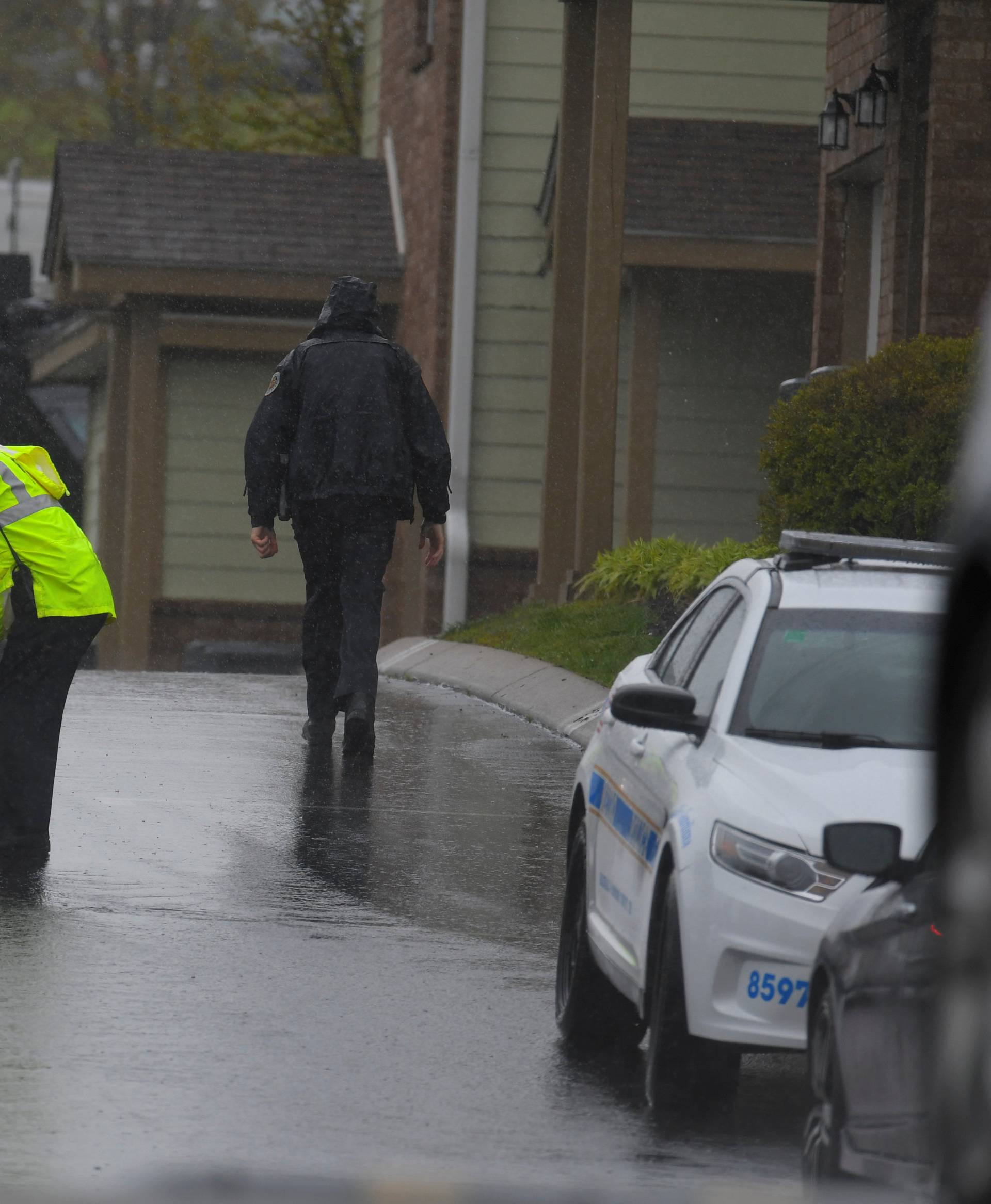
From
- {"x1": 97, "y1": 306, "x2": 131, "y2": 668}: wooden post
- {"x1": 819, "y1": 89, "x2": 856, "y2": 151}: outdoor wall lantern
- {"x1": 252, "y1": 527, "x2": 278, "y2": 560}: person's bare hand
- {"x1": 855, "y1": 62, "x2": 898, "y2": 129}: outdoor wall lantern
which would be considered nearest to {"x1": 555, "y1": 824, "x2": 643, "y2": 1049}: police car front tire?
{"x1": 252, "y1": 527, "x2": 278, "y2": 560}: person's bare hand

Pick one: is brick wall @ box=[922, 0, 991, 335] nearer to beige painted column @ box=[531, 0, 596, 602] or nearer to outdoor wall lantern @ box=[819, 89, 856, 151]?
outdoor wall lantern @ box=[819, 89, 856, 151]

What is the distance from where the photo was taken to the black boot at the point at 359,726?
419 inches

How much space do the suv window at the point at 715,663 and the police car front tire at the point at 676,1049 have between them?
0.79 meters

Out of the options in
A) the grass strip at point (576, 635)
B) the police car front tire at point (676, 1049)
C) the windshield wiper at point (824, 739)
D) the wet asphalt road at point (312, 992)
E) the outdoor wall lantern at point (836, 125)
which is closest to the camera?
the wet asphalt road at point (312, 992)

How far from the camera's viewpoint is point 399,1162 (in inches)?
189

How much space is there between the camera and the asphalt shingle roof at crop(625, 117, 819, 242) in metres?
19.2

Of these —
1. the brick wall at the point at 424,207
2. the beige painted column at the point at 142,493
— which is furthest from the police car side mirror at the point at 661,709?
the beige painted column at the point at 142,493

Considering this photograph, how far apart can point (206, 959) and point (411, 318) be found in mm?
15473

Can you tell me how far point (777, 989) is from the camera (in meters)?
5.03

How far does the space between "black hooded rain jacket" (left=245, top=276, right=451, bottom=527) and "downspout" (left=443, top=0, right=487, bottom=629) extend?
9203 millimetres

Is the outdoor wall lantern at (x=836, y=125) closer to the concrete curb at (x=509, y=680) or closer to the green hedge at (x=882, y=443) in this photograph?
the green hedge at (x=882, y=443)

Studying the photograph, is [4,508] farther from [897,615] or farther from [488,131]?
[488,131]

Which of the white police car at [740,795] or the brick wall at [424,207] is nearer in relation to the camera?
the white police car at [740,795]

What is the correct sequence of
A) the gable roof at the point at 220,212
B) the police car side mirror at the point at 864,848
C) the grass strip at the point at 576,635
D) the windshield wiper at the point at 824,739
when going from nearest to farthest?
1. the police car side mirror at the point at 864,848
2. the windshield wiper at the point at 824,739
3. the grass strip at the point at 576,635
4. the gable roof at the point at 220,212
